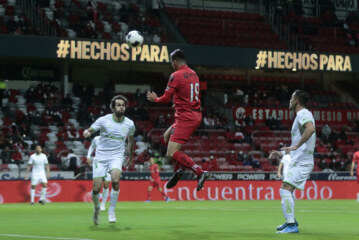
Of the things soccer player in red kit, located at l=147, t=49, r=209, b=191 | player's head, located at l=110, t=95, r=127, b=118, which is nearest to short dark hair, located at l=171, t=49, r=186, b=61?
soccer player in red kit, located at l=147, t=49, r=209, b=191

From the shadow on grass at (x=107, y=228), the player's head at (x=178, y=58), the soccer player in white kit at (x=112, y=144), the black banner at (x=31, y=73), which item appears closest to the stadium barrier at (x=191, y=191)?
the black banner at (x=31, y=73)

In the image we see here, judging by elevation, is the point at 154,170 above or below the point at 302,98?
below

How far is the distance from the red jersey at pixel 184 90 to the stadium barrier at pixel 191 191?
61.8ft

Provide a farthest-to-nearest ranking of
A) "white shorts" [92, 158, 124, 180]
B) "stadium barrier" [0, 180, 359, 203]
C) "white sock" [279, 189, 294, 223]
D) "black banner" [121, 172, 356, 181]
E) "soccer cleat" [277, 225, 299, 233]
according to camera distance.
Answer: "black banner" [121, 172, 356, 181], "stadium barrier" [0, 180, 359, 203], "white shorts" [92, 158, 124, 180], "white sock" [279, 189, 294, 223], "soccer cleat" [277, 225, 299, 233]

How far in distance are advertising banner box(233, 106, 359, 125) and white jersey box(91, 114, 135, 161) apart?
29.1 metres

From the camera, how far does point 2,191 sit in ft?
101

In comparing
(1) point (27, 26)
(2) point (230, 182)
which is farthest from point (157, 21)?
(2) point (230, 182)

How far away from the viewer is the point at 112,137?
15.1 metres

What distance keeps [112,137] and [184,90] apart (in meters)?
2.32

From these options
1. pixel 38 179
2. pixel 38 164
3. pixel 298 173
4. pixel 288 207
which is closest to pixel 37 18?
pixel 38 164

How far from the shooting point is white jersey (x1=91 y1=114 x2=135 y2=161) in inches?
591

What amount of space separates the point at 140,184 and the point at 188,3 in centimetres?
1774

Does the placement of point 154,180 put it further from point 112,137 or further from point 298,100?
point 298,100

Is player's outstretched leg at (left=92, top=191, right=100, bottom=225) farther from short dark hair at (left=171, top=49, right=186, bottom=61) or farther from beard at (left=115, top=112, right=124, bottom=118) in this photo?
short dark hair at (left=171, top=49, right=186, bottom=61)
